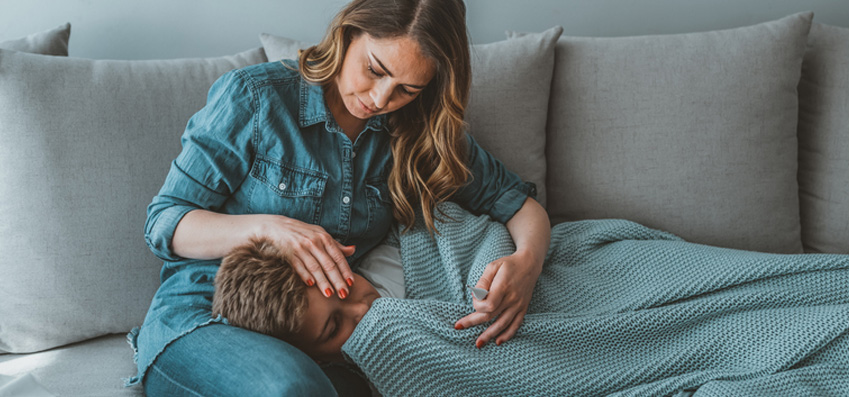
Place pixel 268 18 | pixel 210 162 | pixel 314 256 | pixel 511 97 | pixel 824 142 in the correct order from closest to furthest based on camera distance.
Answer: pixel 314 256, pixel 210 162, pixel 511 97, pixel 824 142, pixel 268 18

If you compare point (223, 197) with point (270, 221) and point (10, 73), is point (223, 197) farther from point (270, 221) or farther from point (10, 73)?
point (10, 73)

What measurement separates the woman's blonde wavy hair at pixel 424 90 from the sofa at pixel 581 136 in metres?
0.24

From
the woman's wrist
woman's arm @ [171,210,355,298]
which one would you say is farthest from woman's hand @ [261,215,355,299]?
the woman's wrist

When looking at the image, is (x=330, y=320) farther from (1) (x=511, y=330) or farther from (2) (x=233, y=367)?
(1) (x=511, y=330)

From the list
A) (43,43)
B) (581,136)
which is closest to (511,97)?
(581,136)

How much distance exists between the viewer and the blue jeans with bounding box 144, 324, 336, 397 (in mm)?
872

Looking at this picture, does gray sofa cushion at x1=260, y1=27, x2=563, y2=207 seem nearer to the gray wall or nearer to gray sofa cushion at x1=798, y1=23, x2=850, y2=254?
the gray wall

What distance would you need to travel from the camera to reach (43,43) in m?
1.42

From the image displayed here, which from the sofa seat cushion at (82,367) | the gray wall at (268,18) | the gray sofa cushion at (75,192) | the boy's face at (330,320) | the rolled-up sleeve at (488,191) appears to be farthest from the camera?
the gray wall at (268,18)

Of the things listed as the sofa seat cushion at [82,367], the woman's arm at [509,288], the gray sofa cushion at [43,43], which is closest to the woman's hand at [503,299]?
the woman's arm at [509,288]

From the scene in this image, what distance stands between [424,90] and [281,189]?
33cm

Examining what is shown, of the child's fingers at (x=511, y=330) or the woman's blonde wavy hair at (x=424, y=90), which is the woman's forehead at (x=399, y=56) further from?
the child's fingers at (x=511, y=330)

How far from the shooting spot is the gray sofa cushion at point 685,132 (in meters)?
1.54

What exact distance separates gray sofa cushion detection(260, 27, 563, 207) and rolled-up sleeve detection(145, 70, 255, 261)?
37cm
